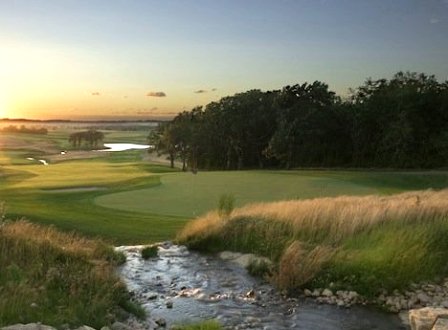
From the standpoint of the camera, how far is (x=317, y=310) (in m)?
11.0

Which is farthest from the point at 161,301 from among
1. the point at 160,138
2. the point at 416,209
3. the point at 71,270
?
the point at 160,138

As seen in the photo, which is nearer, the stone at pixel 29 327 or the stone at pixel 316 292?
the stone at pixel 29 327

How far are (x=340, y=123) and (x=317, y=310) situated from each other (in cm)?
5958

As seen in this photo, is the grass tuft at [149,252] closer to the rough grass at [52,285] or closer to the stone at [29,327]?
the rough grass at [52,285]

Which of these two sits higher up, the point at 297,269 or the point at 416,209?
the point at 416,209

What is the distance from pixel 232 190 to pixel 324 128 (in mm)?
37106

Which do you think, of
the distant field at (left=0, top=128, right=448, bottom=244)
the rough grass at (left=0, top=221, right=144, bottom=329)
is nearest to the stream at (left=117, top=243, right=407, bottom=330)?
the rough grass at (left=0, top=221, right=144, bottom=329)

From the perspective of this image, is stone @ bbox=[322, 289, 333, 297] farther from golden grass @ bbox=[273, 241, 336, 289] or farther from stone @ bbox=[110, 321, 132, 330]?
stone @ bbox=[110, 321, 132, 330]

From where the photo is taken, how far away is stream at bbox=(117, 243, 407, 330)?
33.5ft

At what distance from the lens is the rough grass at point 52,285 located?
27.3 feet

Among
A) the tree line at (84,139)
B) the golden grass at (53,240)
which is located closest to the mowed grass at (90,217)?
the golden grass at (53,240)

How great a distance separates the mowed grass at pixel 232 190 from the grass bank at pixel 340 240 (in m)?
7.22

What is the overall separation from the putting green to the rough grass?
12.4 metres

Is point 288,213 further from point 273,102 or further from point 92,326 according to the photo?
point 273,102
